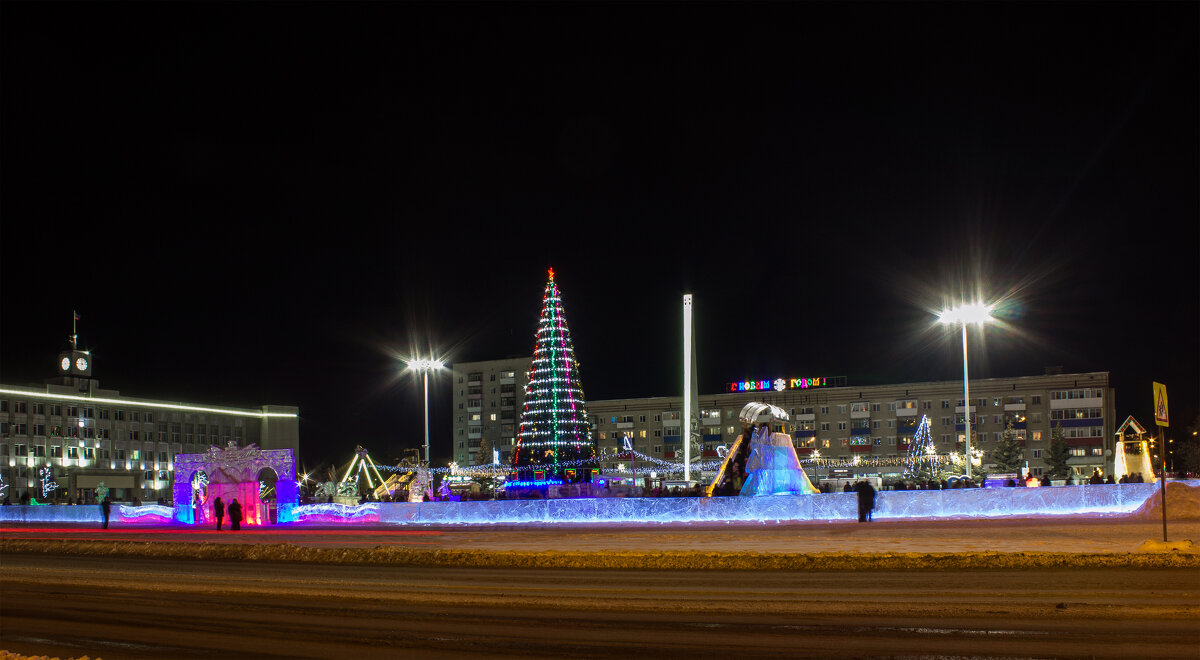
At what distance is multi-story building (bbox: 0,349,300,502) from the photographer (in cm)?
8869

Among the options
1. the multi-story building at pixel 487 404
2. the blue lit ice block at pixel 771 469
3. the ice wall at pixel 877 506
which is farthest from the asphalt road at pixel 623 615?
the multi-story building at pixel 487 404

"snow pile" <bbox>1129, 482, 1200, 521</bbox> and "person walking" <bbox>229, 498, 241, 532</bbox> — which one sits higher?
"snow pile" <bbox>1129, 482, 1200, 521</bbox>

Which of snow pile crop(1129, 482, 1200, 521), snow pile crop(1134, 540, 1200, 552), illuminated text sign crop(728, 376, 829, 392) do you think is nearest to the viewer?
snow pile crop(1134, 540, 1200, 552)

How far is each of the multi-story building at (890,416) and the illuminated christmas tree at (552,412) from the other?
22270 millimetres

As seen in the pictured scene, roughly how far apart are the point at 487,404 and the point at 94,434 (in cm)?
5485

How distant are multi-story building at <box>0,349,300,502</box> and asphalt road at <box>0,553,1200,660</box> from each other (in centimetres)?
7748

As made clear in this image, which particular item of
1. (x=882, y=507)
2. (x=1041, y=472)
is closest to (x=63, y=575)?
(x=882, y=507)

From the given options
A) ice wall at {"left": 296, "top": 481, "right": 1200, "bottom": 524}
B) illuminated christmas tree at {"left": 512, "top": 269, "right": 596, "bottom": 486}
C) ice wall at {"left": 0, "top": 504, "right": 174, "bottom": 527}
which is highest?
illuminated christmas tree at {"left": 512, "top": 269, "right": 596, "bottom": 486}

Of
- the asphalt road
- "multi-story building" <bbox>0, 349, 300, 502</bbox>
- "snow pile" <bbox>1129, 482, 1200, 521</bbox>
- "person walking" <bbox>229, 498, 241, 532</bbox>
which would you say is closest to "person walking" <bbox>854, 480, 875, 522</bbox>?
"snow pile" <bbox>1129, 482, 1200, 521</bbox>

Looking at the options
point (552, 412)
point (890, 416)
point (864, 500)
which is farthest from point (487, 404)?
point (864, 500)

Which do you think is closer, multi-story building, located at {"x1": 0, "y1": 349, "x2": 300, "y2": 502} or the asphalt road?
the asphalt road

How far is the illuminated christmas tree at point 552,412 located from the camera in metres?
59.9

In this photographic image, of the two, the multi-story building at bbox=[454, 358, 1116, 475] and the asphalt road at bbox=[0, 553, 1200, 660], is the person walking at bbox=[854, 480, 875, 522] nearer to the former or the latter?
the asphalt road at bbox=[0, 553, 1200, 660]

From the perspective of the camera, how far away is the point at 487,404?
140 metres
